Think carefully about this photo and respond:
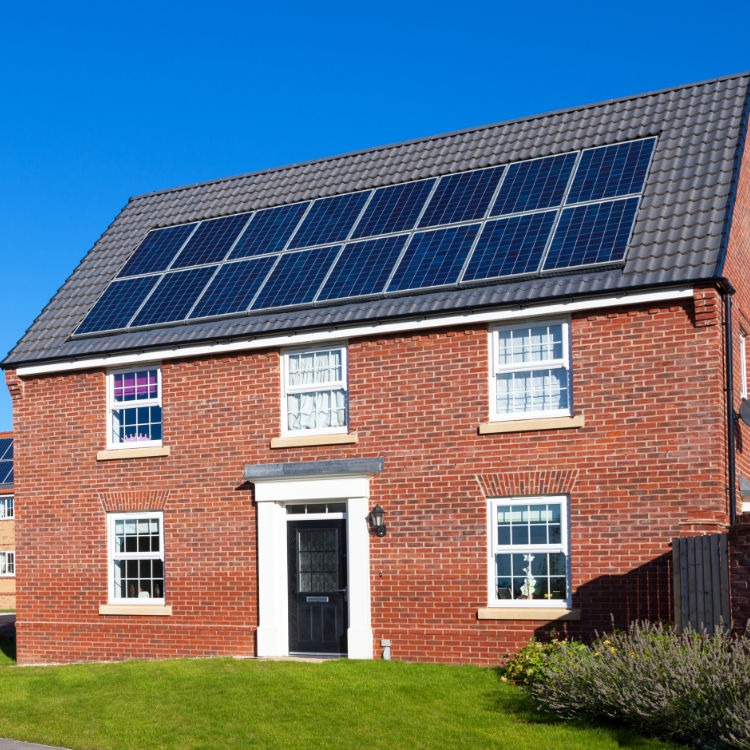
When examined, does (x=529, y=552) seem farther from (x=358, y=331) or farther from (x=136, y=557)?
(x=136, y=557)

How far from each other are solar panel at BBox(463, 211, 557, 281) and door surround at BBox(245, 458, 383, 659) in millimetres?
3461

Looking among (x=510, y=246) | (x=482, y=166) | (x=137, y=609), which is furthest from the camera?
(x=482, y=166)

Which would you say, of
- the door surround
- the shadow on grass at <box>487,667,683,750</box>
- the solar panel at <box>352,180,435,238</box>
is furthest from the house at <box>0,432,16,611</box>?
the shadow on grass at <box>487,667,683,750</box>

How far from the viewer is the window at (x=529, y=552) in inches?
656

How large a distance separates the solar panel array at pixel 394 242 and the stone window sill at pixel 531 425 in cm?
223

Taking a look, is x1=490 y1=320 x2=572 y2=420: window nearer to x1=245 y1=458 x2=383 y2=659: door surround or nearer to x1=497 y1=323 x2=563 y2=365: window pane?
x1=497 y1=323 x2=563 y2=365: window pane

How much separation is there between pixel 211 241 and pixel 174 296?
5.85 ft

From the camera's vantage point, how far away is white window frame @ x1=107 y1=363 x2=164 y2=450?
20.2m

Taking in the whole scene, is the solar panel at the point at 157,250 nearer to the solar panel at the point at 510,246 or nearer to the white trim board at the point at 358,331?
the white trim board at the point at 358,331

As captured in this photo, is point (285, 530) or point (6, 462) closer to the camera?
point (285, 530)

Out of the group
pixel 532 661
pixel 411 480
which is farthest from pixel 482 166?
pixel 532 661

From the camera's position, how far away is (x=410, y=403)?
706 inches

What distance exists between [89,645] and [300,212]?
8.75 meters

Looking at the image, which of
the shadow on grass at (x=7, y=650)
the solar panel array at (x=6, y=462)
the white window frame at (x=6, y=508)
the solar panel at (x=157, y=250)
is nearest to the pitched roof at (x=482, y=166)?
the solar panel at (x=157, y=250)
